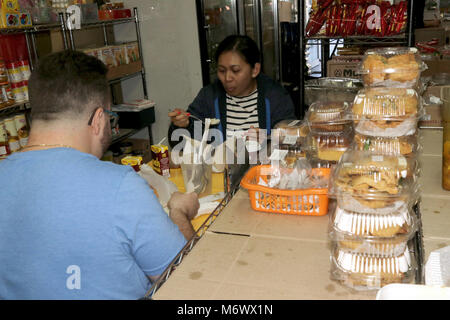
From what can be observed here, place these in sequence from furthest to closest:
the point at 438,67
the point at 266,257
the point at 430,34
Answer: the point at 430,34 → the point at 438,67 → the point at 266,257

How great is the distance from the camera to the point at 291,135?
176 cm

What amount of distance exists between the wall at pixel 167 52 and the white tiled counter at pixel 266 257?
283cm

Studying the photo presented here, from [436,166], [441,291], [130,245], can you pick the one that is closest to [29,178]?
[130,245]

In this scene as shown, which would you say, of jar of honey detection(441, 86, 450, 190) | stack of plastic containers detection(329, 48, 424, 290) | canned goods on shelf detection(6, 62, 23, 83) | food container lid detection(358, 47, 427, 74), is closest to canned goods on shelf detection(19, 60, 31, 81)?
canned goods on shelf detection(6, 62, 23, 83)

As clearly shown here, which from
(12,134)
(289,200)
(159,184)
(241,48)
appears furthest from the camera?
(12,134)

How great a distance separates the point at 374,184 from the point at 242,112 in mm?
1807

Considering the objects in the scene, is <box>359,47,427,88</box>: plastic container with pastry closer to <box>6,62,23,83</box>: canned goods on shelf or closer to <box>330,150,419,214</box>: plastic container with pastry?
<box>330,150,419,214</box>: plastic container with pastry

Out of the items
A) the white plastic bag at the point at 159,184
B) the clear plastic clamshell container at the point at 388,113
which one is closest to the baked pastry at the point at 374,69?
the clear plastic clamshell container at the point at 388,113

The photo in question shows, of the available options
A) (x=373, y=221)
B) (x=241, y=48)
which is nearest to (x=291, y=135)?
(x=373, y=221)

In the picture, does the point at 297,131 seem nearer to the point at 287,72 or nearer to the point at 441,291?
the point at 441,291

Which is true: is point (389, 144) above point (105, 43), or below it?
below

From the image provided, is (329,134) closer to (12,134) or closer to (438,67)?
(438,67)

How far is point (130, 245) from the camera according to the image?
117cm
